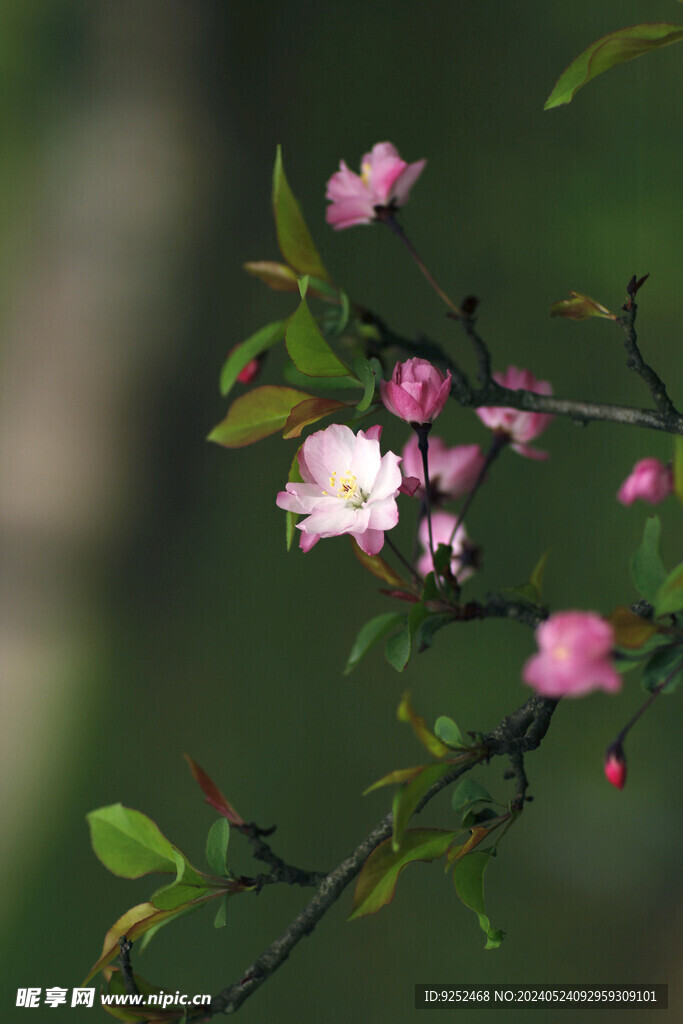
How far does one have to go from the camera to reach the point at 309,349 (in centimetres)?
34

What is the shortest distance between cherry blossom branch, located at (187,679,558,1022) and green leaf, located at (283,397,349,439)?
160 mm

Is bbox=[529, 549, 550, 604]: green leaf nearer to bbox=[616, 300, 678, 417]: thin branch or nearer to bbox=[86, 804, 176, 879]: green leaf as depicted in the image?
bbox=[616, 300, 678, 417]: thin branch

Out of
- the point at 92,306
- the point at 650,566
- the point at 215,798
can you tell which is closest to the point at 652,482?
the point at 650,566

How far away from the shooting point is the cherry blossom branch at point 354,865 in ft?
1.22

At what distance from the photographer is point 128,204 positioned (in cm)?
138

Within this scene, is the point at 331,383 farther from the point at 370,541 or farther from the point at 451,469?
the point at 451,469

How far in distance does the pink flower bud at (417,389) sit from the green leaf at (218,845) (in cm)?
20

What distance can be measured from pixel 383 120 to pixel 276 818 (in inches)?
40.7

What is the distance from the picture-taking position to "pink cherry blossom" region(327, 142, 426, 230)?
0.45 meters

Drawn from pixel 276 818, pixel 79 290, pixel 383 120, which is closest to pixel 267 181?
pixel 383 120

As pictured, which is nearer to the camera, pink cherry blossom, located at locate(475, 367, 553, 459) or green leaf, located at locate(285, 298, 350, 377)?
green leaf, located at locate(285, 298, 350, 377)

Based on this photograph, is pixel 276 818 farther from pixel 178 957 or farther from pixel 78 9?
pixel 78 9

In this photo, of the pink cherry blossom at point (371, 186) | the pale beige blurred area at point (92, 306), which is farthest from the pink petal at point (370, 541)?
the pale beige blurred area at point (92, 306)

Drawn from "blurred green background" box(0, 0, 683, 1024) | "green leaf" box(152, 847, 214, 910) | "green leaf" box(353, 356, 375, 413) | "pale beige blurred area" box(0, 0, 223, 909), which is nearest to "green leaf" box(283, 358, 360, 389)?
"green leaf" box(353, 356, 375, 413)
